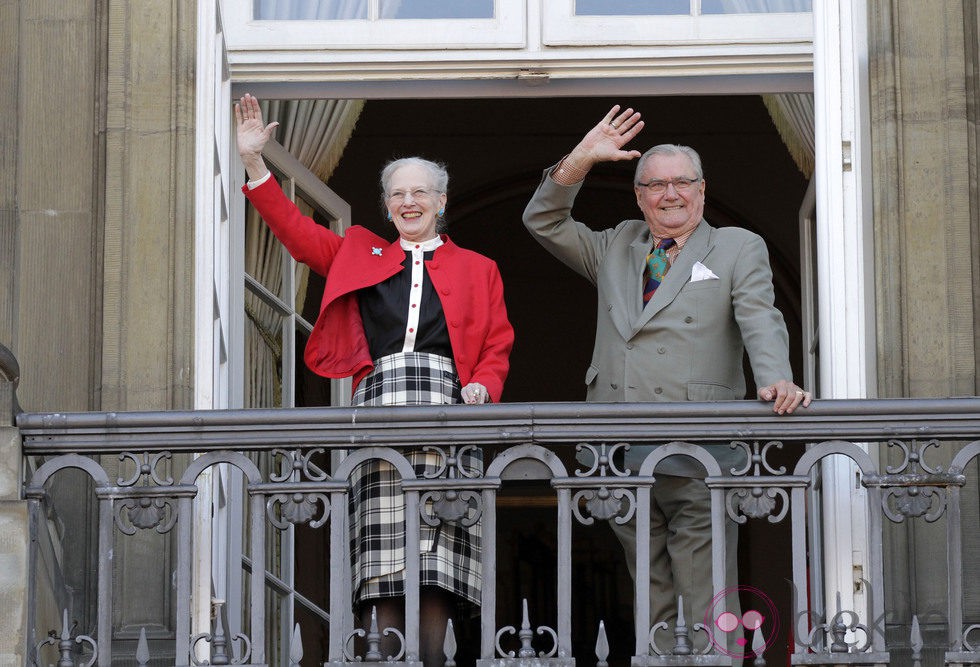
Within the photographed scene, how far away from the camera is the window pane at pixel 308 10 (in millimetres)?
Result: 6723

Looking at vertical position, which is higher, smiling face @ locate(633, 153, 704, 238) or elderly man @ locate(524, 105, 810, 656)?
smiling face @ locate(633, 153, 704, 238)

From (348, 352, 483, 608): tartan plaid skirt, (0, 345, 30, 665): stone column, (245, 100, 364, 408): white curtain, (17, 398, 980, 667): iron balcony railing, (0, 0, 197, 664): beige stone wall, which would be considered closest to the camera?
(0, 345, 30, 665): stone column

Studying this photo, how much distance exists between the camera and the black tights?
18.5 ft

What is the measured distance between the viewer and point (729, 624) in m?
5.49

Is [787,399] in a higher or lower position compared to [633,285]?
lower

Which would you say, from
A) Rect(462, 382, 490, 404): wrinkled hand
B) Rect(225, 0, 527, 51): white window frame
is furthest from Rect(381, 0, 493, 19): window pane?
Rect(462, 382, 490, 404): wrinkled hand

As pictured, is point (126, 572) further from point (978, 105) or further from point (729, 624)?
Result: point (978, 105)

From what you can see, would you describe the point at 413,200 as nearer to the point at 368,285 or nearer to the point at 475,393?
the point at 368,285

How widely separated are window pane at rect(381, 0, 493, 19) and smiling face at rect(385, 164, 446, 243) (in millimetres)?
908

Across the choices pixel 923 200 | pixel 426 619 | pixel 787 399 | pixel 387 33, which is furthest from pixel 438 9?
pixel 426 619

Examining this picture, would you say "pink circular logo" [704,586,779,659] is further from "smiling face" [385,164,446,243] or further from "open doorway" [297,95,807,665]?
"open doorway" [297,95,807,665]

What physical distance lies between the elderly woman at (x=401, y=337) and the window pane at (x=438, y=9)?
2.73ft

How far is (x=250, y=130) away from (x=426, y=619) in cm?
161

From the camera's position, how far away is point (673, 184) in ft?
19.8
